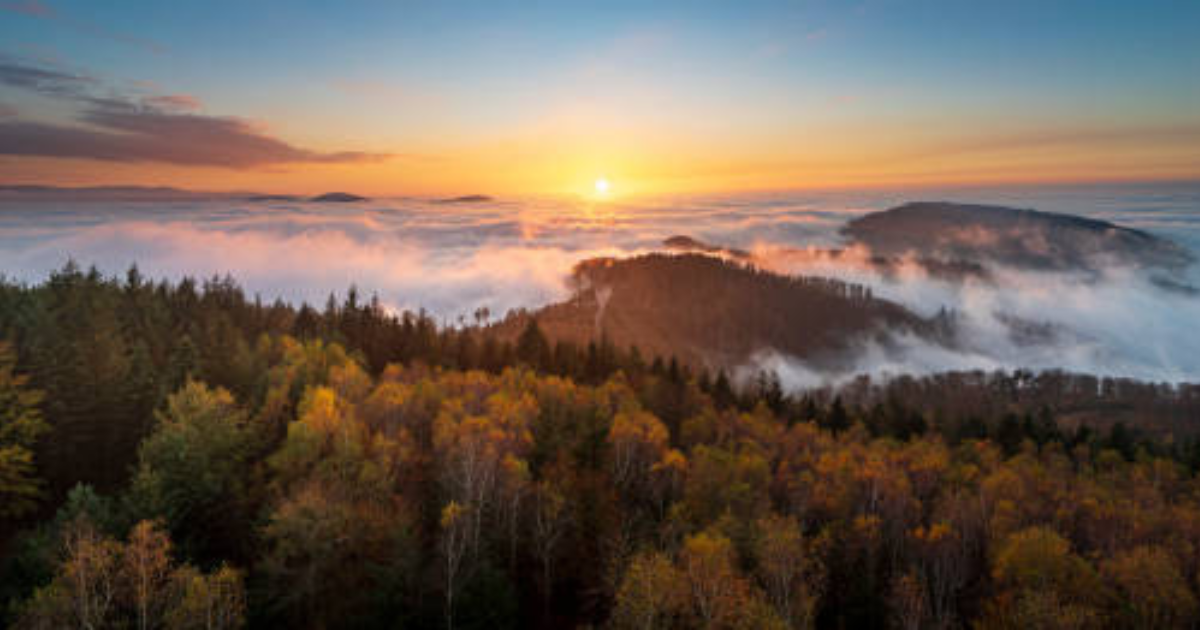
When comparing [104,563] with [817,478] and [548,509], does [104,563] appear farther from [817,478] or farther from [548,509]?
[817,478]

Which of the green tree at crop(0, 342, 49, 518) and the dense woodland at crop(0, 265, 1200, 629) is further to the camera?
the green tree at crop(0, 342, 49, 518)

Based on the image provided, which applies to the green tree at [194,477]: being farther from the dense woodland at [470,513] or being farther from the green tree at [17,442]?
the green tree at [17,442]

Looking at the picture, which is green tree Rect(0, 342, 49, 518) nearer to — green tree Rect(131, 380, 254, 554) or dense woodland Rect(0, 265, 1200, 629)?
dense woodland Rect(0, 265, 1200, 629)

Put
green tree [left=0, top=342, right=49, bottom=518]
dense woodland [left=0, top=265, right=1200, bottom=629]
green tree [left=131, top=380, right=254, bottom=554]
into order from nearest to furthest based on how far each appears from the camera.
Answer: dense woodland [left=0, top=265, right=1200, bottom=629]
green tree [left=131, top=380, right=254, bottom=554]
green tree [left=0, top=342, right=49, bottom=518]

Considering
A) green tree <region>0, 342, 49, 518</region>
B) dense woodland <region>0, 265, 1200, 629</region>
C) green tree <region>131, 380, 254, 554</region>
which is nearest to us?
dense woodland <region>0, 265, 1200, 629</region>

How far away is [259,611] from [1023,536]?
48989 millimetres

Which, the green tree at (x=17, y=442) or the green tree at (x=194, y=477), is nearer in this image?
the green tree at (x=194, y=477)

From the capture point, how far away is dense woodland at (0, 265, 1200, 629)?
3094 centimetres

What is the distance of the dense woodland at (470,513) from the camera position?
3094cm

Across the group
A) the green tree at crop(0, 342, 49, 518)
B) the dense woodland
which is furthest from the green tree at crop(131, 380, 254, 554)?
the green tree at crop(0, 342, 49, 518)

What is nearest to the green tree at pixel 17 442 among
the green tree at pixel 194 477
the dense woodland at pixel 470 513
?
the dense woodland at pixel 470 513

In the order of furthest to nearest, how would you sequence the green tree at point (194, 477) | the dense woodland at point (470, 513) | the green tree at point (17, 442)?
the green tree at point (17, 442) → the green tree at point (194, 477) → the dense woodland at point (470, 513)

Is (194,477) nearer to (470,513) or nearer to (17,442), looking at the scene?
(17,442)

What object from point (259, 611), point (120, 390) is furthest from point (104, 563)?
point (120, 390)
